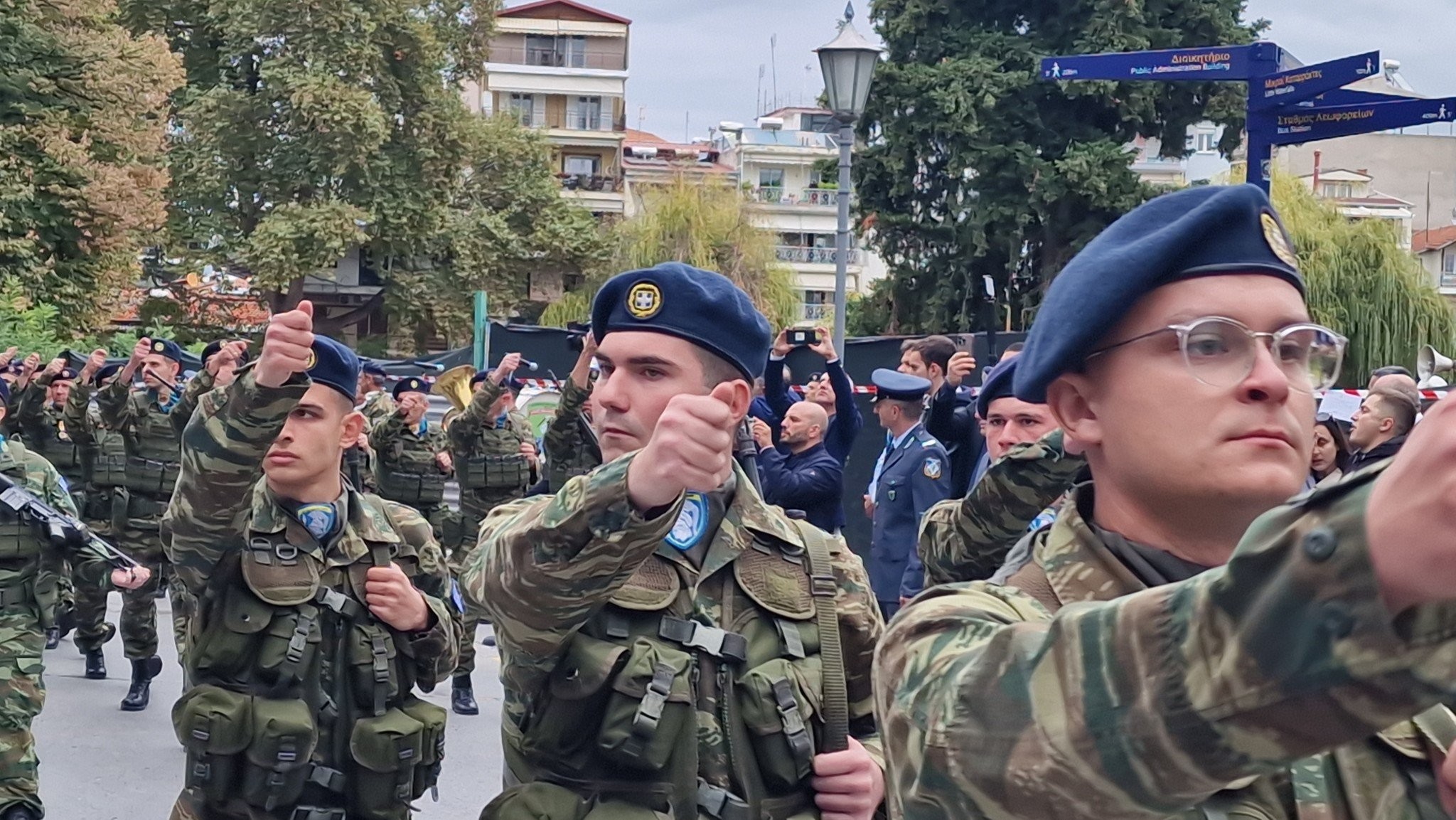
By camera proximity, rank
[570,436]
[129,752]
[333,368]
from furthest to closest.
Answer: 1. [570,436]
2. [129,752]
3. [333,368]

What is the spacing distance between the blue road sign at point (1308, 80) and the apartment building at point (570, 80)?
171 feet

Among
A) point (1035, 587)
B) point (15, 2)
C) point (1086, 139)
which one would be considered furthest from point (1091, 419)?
point (1086, 139)

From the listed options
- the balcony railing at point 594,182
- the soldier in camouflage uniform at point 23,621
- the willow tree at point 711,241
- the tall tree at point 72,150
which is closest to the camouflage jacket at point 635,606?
the soldier in camouflage uniform at point 23,621

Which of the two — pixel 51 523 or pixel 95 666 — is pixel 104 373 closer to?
pixel 95 666

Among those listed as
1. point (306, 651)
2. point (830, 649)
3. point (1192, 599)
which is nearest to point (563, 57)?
point (306, 651)

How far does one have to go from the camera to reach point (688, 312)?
3.31m

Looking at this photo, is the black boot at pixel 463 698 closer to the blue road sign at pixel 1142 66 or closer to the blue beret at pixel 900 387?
the blue beret at pixel 900 387

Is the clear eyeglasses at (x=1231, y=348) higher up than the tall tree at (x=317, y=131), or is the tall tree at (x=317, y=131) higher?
the tall tree at (x=317, y=131)

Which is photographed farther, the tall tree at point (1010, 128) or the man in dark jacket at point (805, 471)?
the tall tree at point (1010, 128)

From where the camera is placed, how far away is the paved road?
→ 295 inches

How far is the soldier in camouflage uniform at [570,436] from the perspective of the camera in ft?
29.0

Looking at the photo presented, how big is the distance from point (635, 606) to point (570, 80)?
62.5 meters

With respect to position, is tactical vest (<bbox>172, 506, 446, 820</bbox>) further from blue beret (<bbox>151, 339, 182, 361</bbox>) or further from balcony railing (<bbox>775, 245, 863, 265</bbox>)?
balcony railing (<bbox>775, 245, 863, 265</bbox>)

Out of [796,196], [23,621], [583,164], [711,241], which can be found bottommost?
[23,621]
